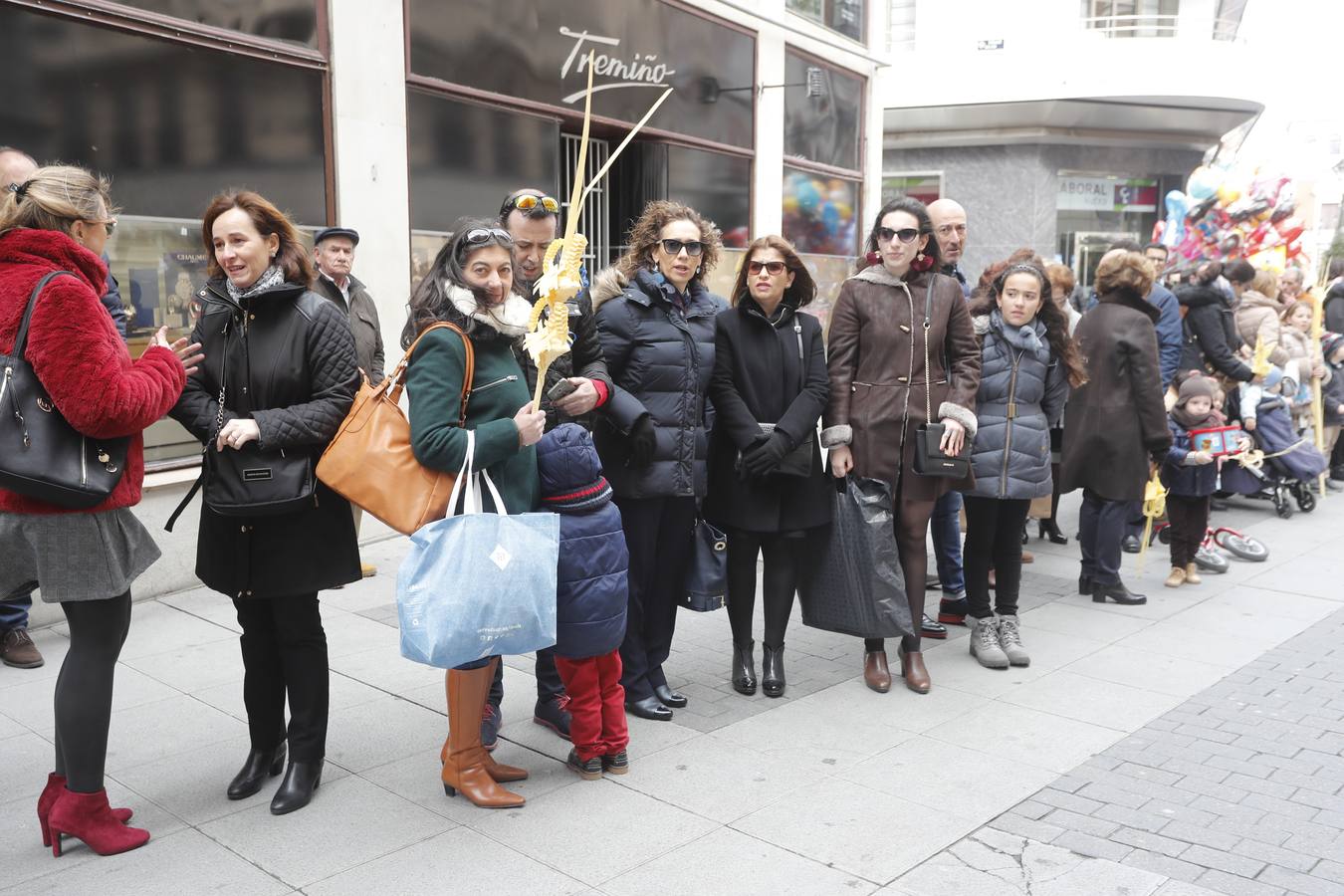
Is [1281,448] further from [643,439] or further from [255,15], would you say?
[255,15]

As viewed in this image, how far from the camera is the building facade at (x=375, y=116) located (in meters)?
6.26

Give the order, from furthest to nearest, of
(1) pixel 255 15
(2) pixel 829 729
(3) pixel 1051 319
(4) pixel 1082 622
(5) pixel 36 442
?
(1) pixel 255 15
(4) pixel 1082 622
(3) pixel 1051 319
(2) pixel 829 729
(5) pixel 36 442

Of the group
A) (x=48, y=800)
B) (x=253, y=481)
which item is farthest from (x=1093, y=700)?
(x=48, y=800)

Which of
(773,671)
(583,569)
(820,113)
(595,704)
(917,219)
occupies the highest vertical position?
(820,113)

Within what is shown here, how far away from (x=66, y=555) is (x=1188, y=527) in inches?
249

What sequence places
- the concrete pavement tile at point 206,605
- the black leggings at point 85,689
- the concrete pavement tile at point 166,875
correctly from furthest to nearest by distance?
the concrete pavement tile at point 206,605 < the black leggings at point 85,689 < the concrete pavement tile at point 166,875

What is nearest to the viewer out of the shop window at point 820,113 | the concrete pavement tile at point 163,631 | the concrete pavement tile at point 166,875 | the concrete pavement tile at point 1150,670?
the concrete pavement tile at point 166,875

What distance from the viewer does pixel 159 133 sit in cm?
650

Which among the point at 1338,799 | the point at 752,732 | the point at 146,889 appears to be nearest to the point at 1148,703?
the point at 1338,799

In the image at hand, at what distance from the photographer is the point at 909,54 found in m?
20.2

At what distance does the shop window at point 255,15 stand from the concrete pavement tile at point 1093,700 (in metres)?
5.59

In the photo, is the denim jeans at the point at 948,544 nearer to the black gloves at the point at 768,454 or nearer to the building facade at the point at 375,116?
the black gloves at the point at 768,454

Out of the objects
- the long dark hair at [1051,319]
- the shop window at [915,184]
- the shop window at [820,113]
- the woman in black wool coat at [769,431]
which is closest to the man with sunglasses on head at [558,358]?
the woman in black wool coat at [769,431]

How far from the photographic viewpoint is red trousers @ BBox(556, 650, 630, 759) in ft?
13.2
